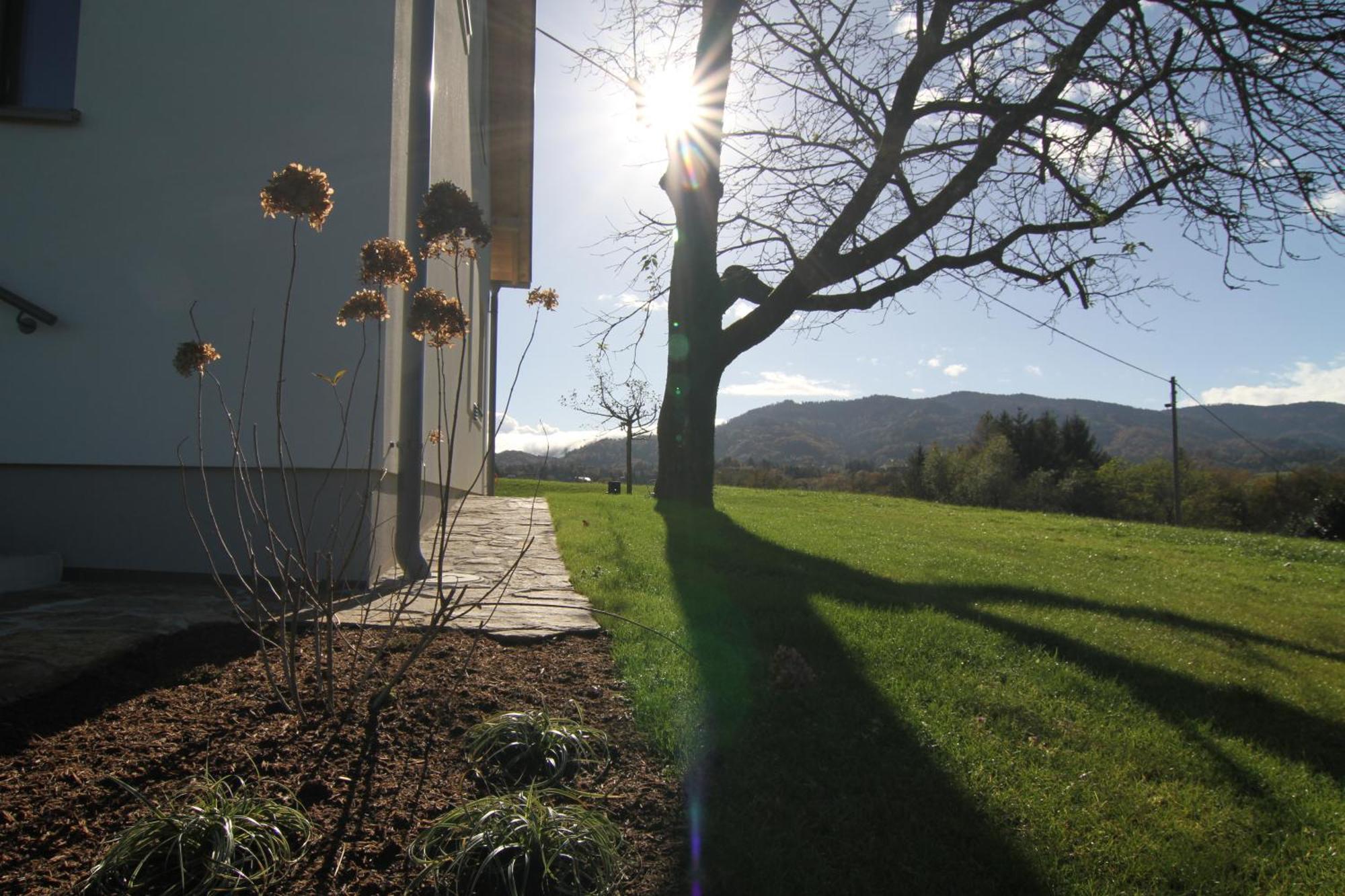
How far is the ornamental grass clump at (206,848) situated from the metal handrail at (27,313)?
3.53m

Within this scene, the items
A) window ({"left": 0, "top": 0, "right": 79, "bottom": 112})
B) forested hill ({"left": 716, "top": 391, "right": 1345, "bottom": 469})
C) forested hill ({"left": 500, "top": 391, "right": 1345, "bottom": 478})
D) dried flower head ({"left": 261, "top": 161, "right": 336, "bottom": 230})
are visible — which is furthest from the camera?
forested hill ({"left": 716, "top": 391, "right": 1345, "bottom": 469})

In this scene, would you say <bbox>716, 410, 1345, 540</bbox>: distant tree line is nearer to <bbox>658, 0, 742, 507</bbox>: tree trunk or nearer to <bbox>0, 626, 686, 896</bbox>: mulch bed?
<bbox>658, 0, 742, 507</bbox>: tree trunk

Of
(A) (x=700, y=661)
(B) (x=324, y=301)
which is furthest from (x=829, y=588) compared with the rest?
(B) (x=324, y=301)

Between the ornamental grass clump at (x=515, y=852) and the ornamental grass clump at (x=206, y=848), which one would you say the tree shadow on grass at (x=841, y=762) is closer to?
the ornamental grass clump at (x=515, y=852)

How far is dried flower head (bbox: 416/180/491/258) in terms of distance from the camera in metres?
2.03

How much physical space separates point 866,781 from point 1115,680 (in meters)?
1.88

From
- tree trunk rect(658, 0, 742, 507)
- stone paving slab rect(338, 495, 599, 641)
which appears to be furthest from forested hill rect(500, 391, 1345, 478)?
stone paving slab rect(338, 495, 599, 641)

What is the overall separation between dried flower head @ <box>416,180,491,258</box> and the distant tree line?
93.9ft

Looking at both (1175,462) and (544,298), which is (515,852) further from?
(1175,462)

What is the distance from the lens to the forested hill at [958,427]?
76.2 meters

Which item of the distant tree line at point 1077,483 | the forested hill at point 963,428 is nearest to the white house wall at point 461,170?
the distant tree line at point 1077,483

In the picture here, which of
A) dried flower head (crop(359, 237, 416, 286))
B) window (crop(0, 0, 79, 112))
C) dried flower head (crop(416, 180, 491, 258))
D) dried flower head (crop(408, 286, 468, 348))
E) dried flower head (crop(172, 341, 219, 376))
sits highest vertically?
window (crop(0, 0, 79, 112))

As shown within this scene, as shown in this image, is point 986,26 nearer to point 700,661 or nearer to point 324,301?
point 324,301

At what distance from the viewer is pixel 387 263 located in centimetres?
200
